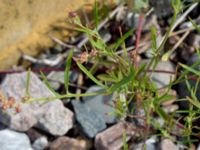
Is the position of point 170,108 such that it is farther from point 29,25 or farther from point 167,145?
point 29,25

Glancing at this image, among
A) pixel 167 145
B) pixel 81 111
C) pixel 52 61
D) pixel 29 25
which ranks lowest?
pixel 167 145

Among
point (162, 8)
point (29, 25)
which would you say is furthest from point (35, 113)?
point (162, 8)

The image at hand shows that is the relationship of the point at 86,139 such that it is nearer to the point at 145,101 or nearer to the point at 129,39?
the point at 145,101

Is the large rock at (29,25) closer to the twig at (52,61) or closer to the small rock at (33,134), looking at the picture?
the twig at (52,61)

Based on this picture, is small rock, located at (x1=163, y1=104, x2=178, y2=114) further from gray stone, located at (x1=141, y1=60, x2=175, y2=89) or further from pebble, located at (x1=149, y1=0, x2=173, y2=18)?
pebble, located at (x1=149, y1=0, x2=173, y2=18)

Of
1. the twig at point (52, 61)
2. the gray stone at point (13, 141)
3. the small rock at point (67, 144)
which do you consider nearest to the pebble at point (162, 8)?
the twig at point (52, 61)

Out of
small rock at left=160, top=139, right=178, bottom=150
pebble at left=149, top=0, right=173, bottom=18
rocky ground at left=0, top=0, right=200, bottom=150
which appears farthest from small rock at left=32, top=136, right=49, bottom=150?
pebble at left=149, top=0, right=173, bottom=18

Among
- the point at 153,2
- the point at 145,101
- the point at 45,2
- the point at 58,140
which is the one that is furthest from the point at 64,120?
the point at 153,2
